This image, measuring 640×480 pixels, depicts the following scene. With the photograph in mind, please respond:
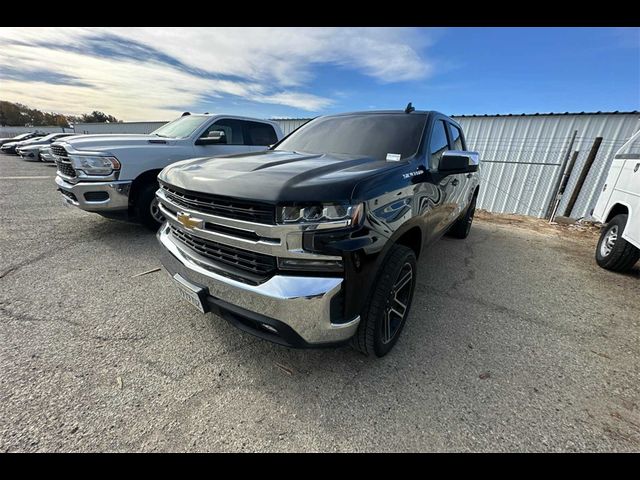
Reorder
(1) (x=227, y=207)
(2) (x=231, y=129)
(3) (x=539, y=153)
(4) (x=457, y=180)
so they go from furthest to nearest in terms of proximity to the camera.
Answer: (3) (x=539, y=153) → (2) (x=231, y=129) → (4) (x=457, y=180) → (1) (x=227, y=207)

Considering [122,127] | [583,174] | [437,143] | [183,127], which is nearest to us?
[437,143]

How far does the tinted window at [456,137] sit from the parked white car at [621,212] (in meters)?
2.09

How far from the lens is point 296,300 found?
156 centimetres

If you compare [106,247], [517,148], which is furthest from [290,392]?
[517,148]

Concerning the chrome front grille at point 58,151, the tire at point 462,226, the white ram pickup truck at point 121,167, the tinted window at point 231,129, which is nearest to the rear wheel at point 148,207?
the white ram pickup truck at point 121,167

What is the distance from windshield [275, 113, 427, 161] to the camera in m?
2.63

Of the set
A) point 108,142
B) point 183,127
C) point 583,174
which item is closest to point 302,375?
point 108,142

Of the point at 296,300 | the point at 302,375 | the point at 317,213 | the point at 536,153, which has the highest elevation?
the point at 536,153

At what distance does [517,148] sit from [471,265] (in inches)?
263

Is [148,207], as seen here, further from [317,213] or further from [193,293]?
[317,213]

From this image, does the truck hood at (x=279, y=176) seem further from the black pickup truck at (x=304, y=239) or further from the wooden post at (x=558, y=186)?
the wooden post at (x=558, y=186)

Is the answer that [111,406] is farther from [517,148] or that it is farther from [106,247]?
[517,148]

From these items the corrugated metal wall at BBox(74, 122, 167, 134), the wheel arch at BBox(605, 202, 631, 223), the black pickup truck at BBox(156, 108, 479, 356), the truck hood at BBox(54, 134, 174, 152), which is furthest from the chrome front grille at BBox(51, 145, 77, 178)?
the corrugated metal wall at BBox(74, 122, 167, 134)

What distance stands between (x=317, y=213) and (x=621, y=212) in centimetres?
494
